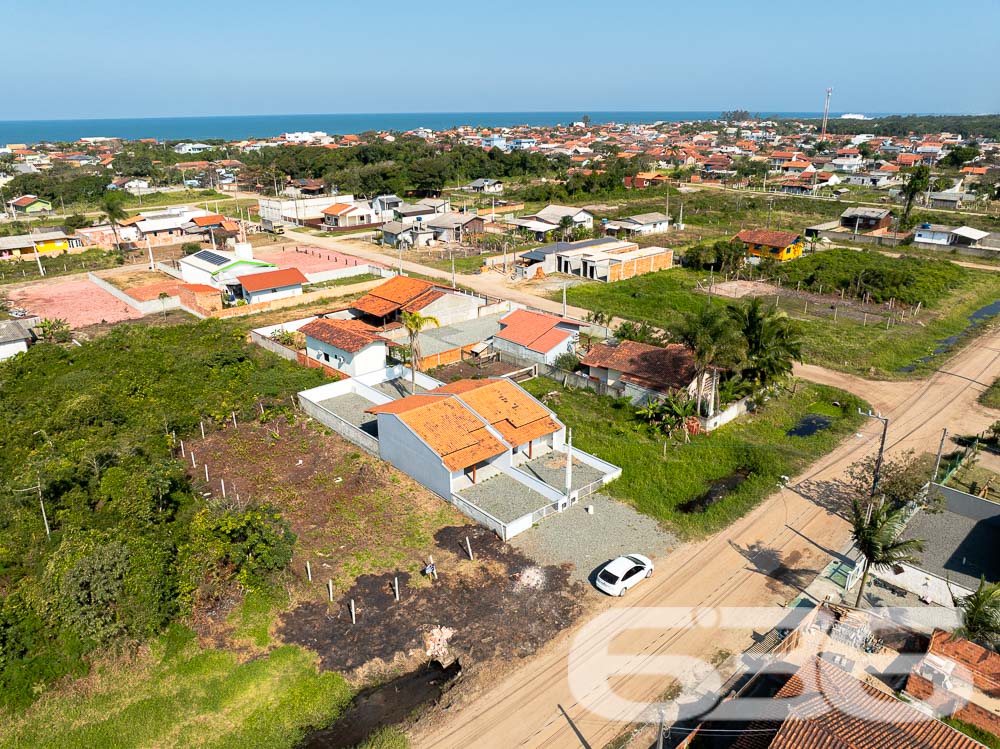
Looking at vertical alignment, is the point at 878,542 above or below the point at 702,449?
above

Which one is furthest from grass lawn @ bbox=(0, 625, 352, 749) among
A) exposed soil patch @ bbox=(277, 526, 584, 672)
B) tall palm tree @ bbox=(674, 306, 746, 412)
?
tall palm tree @ bbox=(674, 306, 746, 412)

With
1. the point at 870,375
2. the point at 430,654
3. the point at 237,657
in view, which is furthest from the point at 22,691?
the point at 870,375

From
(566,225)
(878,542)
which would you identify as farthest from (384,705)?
(566,225)

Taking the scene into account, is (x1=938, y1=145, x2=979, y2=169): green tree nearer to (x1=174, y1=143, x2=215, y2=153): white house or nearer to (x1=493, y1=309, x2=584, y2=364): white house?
(x1=493, y1=309, x2=584, y2=364): white house

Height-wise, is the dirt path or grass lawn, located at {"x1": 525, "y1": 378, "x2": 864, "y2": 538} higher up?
grass lawn, located at {"x1": 525, "y1": 378, "x2": 864, "y2": 538}

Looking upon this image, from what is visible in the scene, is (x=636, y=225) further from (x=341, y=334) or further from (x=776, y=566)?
(x=776, y=566)

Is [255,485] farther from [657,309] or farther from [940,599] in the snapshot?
[657,309]
